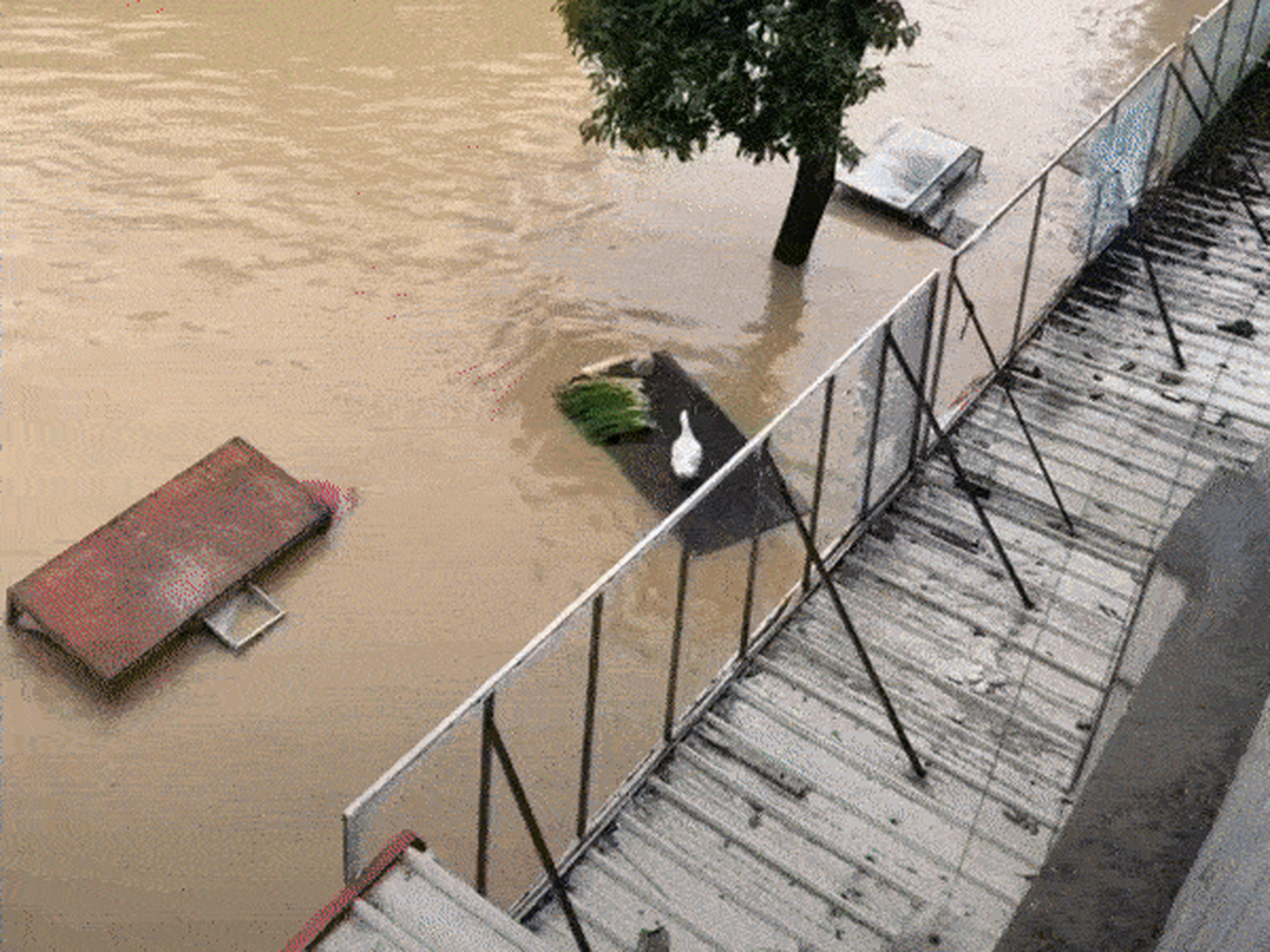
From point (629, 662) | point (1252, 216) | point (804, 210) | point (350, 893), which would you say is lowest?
point (804, 210)

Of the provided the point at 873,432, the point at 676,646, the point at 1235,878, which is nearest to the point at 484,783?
the point at 676,646

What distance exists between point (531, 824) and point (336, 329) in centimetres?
999

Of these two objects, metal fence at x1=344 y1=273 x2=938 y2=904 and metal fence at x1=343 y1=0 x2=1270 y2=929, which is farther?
metal fence at x1=343 y1=0 x2=1270 y2=929

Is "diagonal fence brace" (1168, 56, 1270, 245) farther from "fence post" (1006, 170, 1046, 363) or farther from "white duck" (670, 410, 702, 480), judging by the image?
"white duck" (670, 410, 702, 480)

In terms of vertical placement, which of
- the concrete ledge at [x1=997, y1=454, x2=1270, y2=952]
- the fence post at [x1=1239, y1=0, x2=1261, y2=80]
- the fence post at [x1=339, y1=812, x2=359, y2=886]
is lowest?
the fence post at [x1=1239, y1=0, x2=1261, y2=80]

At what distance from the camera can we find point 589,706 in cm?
783

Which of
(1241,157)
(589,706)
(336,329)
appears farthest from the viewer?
(336,329)

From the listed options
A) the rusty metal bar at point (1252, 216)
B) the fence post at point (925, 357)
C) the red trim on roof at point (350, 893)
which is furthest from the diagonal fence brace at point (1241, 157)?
the red trim on roof at point (350, 893)

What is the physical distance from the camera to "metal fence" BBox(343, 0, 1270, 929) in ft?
24.0

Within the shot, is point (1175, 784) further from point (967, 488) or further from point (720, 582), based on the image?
point (720, 582)

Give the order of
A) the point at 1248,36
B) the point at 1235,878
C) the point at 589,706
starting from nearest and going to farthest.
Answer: the point at 1235,878 → the point at 589,706 → the point at 1248,36

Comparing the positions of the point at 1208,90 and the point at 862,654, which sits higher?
the point at 1208,90

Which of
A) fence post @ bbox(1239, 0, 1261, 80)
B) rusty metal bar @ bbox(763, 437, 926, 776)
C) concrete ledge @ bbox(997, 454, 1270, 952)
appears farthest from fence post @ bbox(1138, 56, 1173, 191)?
concrete ledge @ bbox(997, 454, 1270, 952)

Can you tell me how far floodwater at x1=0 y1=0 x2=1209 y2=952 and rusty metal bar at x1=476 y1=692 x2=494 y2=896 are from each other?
340cm
